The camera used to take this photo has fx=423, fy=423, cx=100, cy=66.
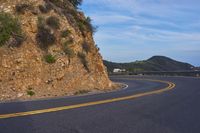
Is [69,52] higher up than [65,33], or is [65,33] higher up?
[65,33]

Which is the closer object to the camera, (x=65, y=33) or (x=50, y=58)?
(x=50, y=58)

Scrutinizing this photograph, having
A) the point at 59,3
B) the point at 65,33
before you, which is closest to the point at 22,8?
the point at 65,33

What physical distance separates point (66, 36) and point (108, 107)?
15.7m

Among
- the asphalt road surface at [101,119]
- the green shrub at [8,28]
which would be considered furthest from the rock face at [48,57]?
the asphalt road surface at [101,119]

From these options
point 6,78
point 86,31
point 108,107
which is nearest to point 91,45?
point 86,31

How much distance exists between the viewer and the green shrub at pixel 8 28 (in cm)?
2420

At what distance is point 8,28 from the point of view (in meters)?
24.7

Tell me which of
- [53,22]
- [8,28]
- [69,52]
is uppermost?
[53,22]

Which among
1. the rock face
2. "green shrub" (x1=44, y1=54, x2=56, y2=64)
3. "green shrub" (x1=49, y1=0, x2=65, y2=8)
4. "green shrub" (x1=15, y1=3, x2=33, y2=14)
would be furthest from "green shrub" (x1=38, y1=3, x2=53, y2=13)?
"green shrub" (x1=44, y1=54, x2=56, y2=64)

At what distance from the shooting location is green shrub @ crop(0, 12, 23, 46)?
79.4 ft

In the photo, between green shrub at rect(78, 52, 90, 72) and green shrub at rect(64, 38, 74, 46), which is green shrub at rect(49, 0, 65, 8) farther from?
green shrub at rect(78, 52, 90, 72)

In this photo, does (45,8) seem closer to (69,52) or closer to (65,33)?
(65,33)

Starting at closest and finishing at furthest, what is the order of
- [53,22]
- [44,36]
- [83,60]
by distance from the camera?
[44,36] < [53,22] < [83,60]

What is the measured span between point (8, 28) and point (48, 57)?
9.67 feet
